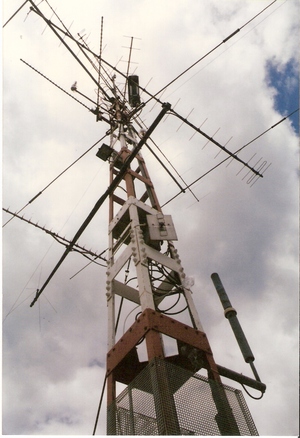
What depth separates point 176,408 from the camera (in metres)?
4.91

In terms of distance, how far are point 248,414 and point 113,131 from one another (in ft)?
37.4

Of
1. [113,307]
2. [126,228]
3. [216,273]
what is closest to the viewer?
[216,273]

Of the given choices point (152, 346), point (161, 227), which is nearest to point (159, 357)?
point (152, 346)

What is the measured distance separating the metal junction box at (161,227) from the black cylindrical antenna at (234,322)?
211cm

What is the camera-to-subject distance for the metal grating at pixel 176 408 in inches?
191

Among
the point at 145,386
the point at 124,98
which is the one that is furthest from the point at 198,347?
the point at 124,98

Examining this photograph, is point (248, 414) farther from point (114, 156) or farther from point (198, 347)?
point (114, 156)

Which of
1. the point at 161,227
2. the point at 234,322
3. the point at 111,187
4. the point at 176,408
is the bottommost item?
the point at 176,408

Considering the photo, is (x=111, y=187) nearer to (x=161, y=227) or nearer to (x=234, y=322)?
(x=161, y=227)

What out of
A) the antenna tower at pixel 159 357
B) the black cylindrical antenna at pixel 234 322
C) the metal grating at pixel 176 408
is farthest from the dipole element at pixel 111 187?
the metal grating at pixel 176 408

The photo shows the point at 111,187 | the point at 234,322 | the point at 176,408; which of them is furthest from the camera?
the point at 111,187

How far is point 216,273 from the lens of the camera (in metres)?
6.73

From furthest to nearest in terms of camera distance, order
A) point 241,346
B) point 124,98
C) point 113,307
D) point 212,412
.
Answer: point 124,98
point 113,307
point 241,346
point 212,412

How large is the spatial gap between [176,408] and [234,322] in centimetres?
164
